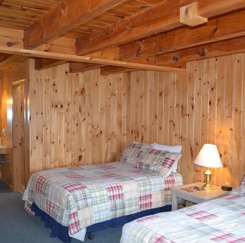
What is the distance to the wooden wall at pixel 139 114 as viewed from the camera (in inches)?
141

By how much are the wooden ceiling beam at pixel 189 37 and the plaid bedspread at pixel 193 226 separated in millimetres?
1505

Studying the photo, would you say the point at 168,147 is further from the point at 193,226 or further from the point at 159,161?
the point at 193,226

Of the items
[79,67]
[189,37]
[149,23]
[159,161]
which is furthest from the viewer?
[79,67]

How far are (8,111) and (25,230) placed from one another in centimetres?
269

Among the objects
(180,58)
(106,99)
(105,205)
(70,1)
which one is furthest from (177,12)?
(106,99)

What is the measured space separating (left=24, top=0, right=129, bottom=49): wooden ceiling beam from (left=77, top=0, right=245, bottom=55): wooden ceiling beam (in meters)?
0.52

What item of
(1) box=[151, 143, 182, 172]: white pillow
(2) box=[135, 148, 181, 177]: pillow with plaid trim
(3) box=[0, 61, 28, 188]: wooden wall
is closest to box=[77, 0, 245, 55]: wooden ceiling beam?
(2) box=[135, 148, 181, 177]: pillow with plaid trim

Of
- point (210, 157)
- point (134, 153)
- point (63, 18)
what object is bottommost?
point (134, 153)

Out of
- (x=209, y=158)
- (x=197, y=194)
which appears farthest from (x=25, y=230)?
(x=209, y=158)

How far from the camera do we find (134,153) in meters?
4.54

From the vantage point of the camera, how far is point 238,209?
8.36ft

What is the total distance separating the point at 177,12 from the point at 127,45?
129cm

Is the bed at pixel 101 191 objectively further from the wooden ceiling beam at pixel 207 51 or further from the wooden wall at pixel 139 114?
the wooden ceiling beam at pixel 207 51

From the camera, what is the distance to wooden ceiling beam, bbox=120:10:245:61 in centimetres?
239
